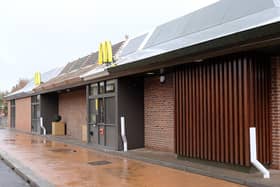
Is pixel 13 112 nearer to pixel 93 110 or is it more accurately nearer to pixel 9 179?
pixel 93 110

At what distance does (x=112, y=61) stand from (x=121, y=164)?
641 cm

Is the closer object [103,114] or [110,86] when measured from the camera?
[110,86]

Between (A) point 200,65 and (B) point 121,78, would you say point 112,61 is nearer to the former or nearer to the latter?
(B) point 121,78

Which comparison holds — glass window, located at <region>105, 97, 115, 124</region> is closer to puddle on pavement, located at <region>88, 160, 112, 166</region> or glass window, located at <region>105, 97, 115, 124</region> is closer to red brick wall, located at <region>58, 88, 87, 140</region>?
puddle on pavement, located at <region>88, 160, 112, 166</region>

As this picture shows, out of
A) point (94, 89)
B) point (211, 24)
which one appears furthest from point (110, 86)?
point (211, 24)

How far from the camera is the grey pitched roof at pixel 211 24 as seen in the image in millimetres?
10984

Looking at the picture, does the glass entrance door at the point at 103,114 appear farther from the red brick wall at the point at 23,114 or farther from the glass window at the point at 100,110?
the red brick wall at the point at 23,114

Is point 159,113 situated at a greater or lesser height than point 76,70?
lesser

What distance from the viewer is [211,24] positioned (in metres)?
13.3

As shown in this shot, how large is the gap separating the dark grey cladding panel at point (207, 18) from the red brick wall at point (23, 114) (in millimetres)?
16257

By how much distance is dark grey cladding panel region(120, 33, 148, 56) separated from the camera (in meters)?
18.4

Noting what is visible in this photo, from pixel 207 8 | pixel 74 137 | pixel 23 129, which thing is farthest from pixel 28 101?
pixel 207 8

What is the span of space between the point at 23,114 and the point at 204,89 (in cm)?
2442

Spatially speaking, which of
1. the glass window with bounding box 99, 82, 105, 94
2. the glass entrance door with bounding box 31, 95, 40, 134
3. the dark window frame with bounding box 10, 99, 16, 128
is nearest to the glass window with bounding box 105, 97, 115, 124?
the glass window with bounding box 99, 82, 105, 94
